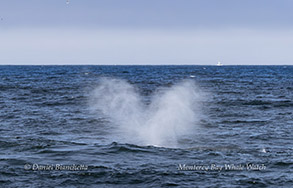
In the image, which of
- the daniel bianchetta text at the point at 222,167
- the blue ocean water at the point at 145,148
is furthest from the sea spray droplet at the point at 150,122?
the daniel bianchetta text at the point at 222,167

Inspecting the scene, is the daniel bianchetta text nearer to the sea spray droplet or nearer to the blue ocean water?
the blue ocean water

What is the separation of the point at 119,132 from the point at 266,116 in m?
11.0

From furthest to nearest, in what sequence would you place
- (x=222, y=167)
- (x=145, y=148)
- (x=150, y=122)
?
(x=150, y=122)
(x=145, y=148)
(x=222, y=167)

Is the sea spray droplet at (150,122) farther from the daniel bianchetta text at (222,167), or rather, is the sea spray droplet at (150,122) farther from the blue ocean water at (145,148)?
the daniel bianchetta text at (222,167)

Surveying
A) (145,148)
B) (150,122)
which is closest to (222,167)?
(145,148)

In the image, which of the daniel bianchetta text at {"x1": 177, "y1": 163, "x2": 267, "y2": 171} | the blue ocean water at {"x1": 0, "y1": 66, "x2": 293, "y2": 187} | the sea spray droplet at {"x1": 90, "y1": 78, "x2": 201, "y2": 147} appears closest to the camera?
the blue ocean water at {"x1": 0, "y1": 66, "x2": 293, "y2": 187}

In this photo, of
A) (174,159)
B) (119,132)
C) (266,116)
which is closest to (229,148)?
(174,159)

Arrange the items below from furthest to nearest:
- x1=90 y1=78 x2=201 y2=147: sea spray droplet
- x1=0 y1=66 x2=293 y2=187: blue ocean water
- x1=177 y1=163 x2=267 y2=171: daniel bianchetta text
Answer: x1=90 y1=78 x2=201 y2=147: sea spray droplet, x1=177 y1=163 x2=267 y2=171: daniel bianchetta text, x1=0 y1=66 x2=293 y2=187: blue ocean water

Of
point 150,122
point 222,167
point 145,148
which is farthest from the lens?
point 150,122

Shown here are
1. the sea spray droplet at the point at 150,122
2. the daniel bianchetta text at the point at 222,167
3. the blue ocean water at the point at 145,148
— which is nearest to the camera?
the blue ocean water at the point at 145,148

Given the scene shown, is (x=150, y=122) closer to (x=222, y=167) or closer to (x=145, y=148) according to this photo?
(x=145, y=148)

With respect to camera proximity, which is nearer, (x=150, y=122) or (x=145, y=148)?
(x=145, y=148)

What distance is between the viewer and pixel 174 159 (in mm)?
13695

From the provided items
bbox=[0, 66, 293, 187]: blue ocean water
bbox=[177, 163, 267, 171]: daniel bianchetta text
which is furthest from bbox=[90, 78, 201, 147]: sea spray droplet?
bbox=[177, 163, 267, 171]: daniel bianchetta text
